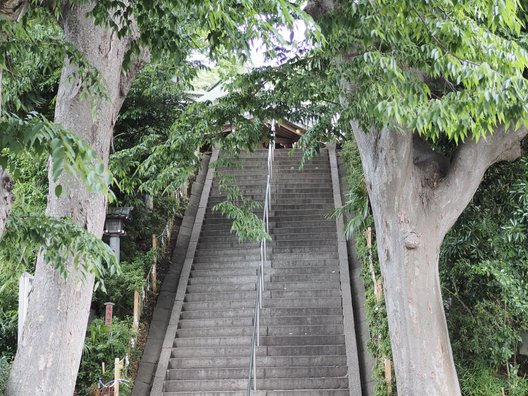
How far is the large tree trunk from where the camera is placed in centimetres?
582

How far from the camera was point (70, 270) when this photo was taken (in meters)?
6.04

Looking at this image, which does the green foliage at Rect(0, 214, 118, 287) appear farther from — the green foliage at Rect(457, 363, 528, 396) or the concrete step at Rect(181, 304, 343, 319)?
the concrete step at Rect(181, 304, 343, 319)

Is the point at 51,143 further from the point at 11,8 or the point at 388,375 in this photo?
the point at 388,375

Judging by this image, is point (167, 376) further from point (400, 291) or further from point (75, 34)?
point (75, 34)

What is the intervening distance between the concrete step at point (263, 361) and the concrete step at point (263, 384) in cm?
40

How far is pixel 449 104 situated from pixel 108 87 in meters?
3.31

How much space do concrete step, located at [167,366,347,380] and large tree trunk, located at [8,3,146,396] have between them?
4531 mm

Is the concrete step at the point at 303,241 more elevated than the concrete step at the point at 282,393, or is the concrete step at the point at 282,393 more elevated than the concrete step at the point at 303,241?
the concrete step at the point at 303,241

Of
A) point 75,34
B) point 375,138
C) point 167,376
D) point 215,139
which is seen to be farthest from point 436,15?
point 167,376

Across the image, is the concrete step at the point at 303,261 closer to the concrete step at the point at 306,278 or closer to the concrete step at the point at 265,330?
the concrete step at the point at 306,278

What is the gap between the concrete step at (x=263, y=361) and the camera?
10.6 metres

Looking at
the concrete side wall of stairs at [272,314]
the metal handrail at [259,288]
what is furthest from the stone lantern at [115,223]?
the metal handrail at [259,288]

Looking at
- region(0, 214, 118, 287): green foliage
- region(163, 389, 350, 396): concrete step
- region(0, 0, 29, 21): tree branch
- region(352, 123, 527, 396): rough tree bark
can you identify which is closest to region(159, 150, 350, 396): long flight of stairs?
region(163, 389, 350, 396): concrete step

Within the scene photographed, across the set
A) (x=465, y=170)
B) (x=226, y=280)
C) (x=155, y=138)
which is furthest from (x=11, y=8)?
(x=226, y=280)
